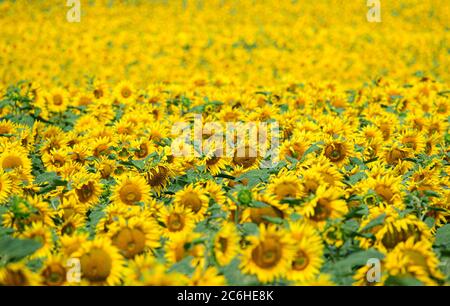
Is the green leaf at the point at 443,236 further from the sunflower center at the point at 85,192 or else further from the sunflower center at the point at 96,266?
the sunflower center at the point at 85,192

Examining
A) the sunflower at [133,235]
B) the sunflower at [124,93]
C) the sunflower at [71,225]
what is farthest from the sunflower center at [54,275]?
the sunflower at [124,93]

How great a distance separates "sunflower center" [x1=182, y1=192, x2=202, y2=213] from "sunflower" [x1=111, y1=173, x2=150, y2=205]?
37 centimetres

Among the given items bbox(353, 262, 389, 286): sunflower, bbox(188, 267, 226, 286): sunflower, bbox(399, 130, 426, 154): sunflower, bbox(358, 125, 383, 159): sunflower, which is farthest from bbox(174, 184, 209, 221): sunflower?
bbox(399, 130, 426, 154): sunflower

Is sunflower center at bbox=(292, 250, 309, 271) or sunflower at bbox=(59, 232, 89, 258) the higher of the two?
sunflower at bbox=(59, 232, 89, 258)

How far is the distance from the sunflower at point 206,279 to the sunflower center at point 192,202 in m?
0.72

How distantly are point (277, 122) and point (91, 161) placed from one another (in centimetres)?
169

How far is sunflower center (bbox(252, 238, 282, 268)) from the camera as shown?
237cm

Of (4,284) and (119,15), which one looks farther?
(119,15)

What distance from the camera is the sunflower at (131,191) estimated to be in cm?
326

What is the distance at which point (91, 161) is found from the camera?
12.7 feet

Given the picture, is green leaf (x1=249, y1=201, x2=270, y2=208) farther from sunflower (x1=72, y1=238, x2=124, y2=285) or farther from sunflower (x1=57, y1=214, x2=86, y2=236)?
sunflower (x1=57, y1=214, x2=86, y2=236)
